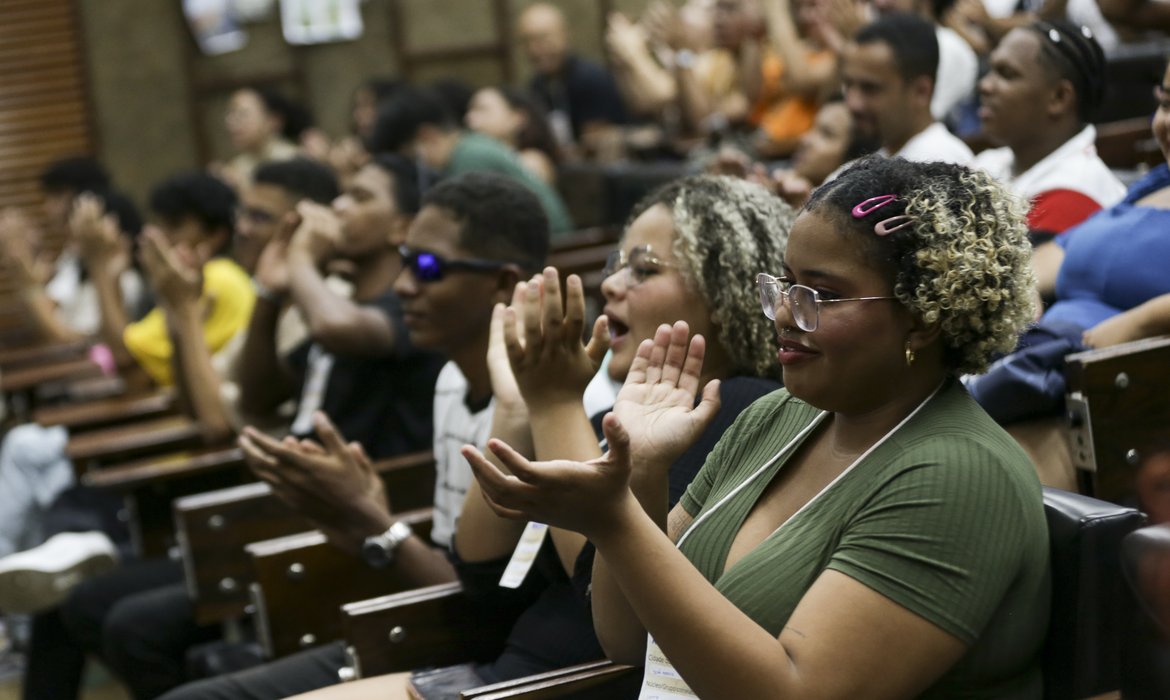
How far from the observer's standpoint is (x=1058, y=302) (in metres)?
1.91

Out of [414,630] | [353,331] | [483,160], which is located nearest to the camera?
[414,630]

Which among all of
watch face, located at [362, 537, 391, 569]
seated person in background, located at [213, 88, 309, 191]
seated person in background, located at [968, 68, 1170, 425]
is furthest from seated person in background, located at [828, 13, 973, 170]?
seated person in background, located at [213, 88, 309, 191]

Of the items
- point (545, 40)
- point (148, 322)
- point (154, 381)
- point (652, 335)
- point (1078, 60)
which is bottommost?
point (154, 381)

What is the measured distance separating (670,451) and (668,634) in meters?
0.22

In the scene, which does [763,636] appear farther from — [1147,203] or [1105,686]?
[1147,203]

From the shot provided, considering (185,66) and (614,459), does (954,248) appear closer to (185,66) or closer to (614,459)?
(614,459)

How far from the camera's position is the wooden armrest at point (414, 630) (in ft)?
5.83

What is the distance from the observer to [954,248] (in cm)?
115

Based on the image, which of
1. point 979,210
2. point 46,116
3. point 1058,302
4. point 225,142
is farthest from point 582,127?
point 979,210

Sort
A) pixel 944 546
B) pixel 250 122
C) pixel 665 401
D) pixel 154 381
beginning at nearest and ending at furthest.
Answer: pixel 944 546 < pixel 665 401 < pixel 154 381 < pixel 250 122

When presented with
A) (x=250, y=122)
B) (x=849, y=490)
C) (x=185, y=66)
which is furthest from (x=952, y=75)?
(x=185, y=66)

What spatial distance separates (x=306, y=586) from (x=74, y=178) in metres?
4.74

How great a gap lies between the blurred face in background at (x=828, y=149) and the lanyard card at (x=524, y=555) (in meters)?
1.98

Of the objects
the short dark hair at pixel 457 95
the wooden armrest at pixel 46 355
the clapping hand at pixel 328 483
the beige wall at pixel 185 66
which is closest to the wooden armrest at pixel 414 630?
the clapping hand at pixel 328 483
